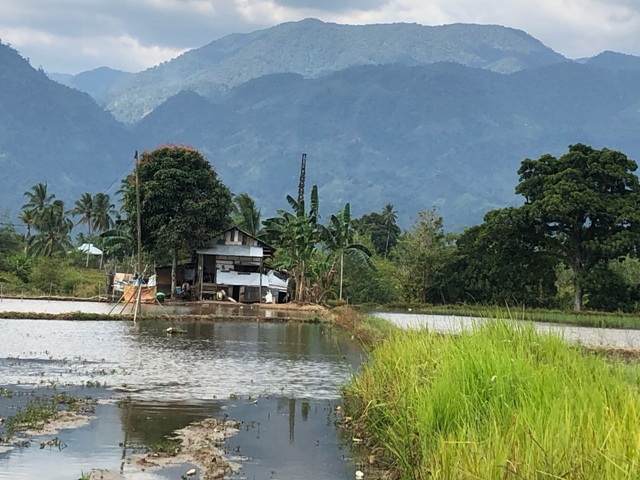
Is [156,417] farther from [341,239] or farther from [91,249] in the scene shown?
[91,249]

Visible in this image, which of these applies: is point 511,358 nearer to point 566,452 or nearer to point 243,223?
point 566,452

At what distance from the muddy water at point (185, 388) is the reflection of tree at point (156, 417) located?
1 cm

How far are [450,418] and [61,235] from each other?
63.0 metres

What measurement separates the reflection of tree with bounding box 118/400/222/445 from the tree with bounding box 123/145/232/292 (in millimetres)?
30403

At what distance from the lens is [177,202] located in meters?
41.6

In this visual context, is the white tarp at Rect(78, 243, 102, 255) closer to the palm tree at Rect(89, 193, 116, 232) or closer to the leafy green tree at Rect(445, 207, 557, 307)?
the palm tree at Rect(89, 193, 116, 232)

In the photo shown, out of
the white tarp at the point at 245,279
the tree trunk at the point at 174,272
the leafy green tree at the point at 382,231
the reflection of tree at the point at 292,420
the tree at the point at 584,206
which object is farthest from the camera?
the leafy green tree at the point at 382,231

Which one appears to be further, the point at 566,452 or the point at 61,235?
the point at 61,235

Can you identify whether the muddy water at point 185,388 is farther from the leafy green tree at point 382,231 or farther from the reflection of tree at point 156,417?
the leafy green tree at point 382,231

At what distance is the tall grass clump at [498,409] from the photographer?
15.4ft

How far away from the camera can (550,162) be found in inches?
1719

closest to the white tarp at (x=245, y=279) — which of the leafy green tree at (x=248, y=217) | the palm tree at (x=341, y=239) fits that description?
the palm tree at (x=341, y=239)

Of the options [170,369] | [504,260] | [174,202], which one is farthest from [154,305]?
Answer: [170,369]

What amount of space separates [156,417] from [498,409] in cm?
507
